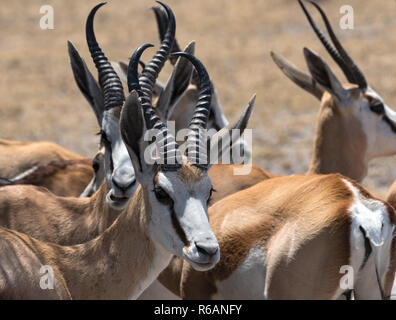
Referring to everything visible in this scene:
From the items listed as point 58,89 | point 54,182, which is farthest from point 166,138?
point 58,89

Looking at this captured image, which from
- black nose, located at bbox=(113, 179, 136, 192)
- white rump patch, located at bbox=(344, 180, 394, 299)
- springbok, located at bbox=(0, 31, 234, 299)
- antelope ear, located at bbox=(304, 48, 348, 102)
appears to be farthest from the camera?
antelope ear, located at bbox=(304, 48, 348, 102)

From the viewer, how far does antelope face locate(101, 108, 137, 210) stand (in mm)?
4949

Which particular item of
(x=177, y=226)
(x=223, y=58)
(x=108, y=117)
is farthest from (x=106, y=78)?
(x=223, y=58)

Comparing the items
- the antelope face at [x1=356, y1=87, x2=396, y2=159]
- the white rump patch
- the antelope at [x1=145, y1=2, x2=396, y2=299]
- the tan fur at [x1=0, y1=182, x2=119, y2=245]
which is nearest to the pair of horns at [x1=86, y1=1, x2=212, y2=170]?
the tan fur at [x1=0, y1=182, x2=119, y2=245]

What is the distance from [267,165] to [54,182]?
5934 mm

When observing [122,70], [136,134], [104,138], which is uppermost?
[122,70]

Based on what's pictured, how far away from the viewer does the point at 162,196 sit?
4.20 m

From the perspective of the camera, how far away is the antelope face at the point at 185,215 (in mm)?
3947

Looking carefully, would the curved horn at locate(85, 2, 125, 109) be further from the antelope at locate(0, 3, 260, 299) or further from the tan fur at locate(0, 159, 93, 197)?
the tan fur at locate(0, 159, 93, 197)

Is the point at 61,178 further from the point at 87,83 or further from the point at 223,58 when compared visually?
the point at 223,58

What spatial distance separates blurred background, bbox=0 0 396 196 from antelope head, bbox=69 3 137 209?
5.57 meters

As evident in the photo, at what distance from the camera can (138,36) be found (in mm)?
21734

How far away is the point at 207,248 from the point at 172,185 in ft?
1.45

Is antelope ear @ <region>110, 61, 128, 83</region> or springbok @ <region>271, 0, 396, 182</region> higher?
antelope ear @ <region>110, 61, 128, 83</region>
